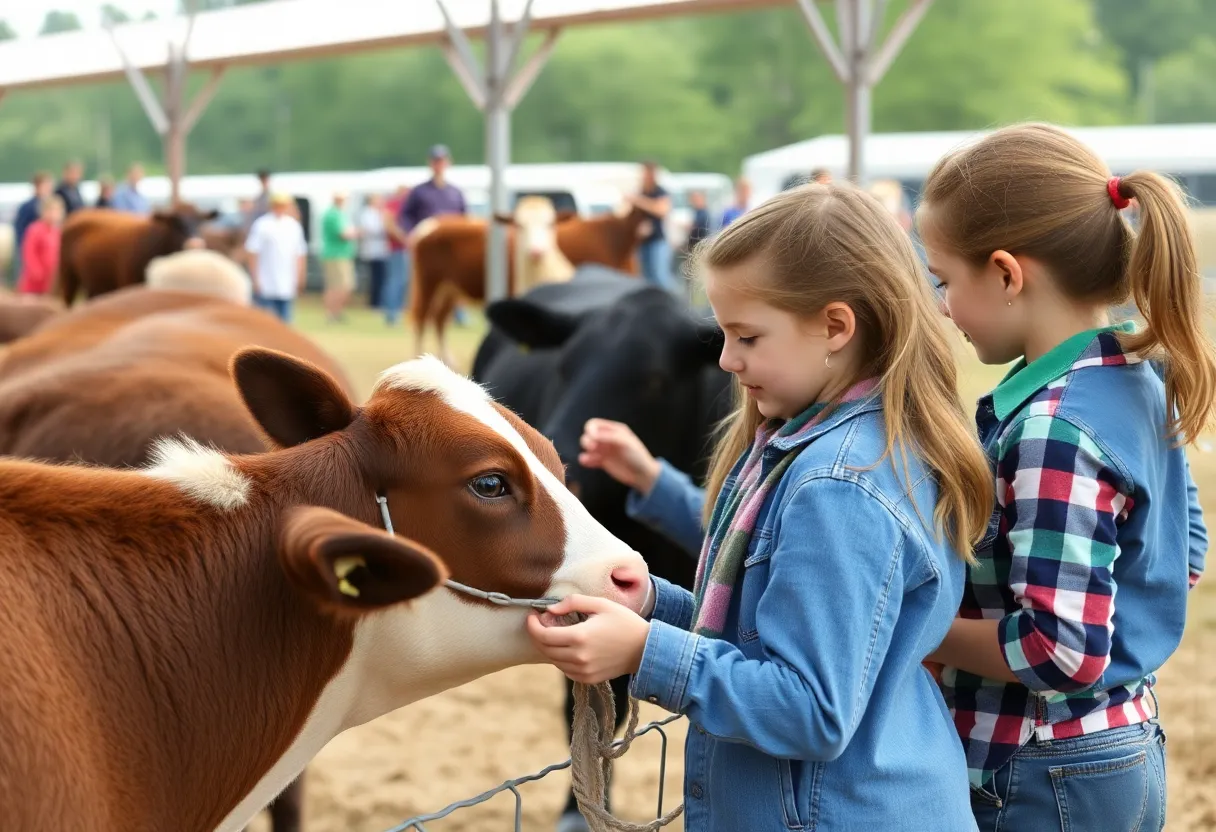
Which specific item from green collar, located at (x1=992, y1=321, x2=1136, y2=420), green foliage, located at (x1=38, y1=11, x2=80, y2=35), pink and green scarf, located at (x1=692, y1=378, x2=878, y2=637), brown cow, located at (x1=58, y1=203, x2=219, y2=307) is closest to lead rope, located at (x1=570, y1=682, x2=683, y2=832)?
pink and green scarf, located at (x1=692, y1=378, x2=878, y2=637)

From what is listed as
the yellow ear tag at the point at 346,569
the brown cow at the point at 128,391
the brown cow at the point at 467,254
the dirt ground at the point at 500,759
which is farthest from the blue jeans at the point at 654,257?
the yellow ear tag at the point at 346,569

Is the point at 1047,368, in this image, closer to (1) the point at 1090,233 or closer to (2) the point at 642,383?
(1) the point at 1090,233

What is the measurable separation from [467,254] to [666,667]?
554 inches

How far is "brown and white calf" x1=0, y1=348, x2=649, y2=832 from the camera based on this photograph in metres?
A: 1.58

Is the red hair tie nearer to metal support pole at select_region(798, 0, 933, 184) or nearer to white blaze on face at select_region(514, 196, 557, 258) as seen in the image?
metal support pole at select_region(798, 0, 933, 184)

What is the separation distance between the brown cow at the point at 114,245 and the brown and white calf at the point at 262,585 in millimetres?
10111

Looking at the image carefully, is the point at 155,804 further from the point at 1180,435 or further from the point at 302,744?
the point at 1180,435

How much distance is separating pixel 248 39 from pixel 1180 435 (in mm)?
14911

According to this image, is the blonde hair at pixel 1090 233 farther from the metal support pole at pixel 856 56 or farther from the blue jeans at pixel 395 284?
the blue jeans at pixel 395 284

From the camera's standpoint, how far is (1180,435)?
6.69ft

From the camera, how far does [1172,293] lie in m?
1.91

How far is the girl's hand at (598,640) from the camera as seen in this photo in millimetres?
1702

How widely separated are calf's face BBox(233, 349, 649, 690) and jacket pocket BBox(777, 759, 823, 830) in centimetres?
30

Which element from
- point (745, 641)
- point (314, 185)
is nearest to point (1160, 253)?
point (745, 641)
